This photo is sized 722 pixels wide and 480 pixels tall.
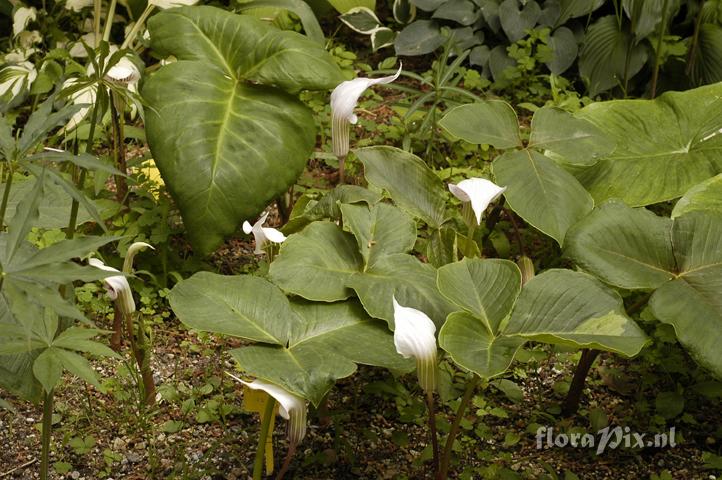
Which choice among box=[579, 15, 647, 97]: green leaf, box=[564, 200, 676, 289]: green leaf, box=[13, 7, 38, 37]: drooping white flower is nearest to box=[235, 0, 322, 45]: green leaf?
box=[13, 7, 38, 37]: drooping white flower

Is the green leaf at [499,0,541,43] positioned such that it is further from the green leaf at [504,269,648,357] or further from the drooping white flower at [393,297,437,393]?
the drooping white flower at [393,297,437,393]

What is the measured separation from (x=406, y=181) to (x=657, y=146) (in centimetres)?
65

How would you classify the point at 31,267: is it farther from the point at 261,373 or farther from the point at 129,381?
the point at 129,381

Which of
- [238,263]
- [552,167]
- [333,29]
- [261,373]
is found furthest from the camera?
[333,29]

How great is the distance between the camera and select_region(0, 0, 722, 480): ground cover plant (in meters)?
1.55

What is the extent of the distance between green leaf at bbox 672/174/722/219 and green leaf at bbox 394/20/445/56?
1.59 m

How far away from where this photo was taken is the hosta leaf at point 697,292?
62.7 inches

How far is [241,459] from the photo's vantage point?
74.4 inches

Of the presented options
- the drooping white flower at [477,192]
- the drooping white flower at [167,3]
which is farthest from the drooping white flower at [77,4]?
the drooping white flower at [477,192]

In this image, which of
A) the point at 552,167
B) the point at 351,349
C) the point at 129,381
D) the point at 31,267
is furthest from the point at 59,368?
the point at 552,167


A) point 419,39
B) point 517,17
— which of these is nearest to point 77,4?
point 419,39

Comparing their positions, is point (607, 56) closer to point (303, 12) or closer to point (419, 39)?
point (419, 39)

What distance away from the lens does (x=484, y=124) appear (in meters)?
2.10

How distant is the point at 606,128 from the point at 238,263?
104 cm
